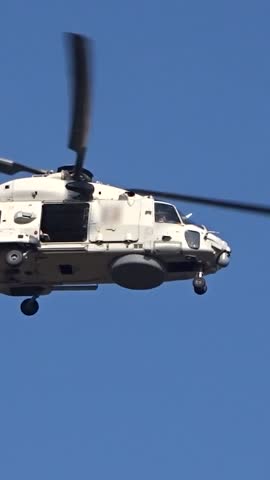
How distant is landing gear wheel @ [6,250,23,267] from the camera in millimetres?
28786

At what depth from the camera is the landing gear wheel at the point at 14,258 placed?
28.8 m

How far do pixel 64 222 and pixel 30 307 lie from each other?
105 inches

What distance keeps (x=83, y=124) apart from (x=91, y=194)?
7.27 feet

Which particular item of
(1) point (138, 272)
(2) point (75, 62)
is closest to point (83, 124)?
(2) point (75, 62)

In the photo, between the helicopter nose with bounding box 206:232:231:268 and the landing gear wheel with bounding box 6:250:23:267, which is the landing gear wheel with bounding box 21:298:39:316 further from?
the helicopter nose with bounding box 206:232:231:268

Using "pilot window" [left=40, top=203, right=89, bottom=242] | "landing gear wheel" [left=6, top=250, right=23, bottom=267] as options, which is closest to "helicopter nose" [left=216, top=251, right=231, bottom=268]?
"pilot window" [left=40, top=203, right=89, bottom=242]

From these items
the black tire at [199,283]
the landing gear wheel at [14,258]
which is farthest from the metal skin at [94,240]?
the black tire at [199,283]

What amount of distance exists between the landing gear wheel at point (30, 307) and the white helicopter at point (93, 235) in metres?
0.87

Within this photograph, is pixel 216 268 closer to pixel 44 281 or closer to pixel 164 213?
pixel 164 213

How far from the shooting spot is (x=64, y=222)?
1152 inches

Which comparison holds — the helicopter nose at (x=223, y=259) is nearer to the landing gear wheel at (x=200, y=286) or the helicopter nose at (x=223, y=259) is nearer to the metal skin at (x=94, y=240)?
the metal skin at (x=94, y=240)

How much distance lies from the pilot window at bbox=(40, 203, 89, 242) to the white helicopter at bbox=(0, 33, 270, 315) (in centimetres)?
2

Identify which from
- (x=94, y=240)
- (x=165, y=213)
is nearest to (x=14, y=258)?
(x=94, y=240)

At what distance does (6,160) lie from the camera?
29797 millimetres
